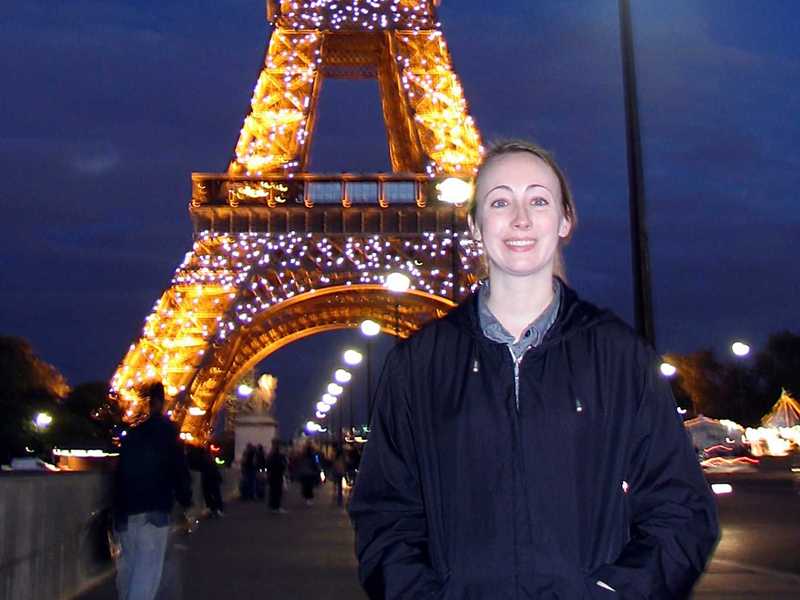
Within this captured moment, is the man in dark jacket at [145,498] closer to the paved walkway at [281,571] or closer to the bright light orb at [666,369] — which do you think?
the paved walkway at [281,571]

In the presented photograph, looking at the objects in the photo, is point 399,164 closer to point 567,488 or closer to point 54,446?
point 54,446

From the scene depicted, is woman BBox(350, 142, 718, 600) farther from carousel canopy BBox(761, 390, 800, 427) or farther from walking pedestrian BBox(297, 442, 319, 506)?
carousel canopy BBox(761, 390, 800, 427)

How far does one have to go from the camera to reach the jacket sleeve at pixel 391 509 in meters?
2.97

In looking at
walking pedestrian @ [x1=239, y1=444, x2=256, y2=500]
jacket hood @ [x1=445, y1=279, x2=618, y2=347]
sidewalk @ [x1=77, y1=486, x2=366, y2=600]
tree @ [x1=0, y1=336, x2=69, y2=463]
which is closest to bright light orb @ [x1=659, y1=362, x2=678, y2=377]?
jacket hood @ [x1=445, y1=279, x2=618, y2=347]

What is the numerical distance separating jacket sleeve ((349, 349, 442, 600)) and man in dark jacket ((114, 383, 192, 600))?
5.32 metres

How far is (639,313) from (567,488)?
778cm

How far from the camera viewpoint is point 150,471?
8.37m

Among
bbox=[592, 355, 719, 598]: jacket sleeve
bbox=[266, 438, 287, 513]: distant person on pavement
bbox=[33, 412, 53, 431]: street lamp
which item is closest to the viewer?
bbox=[592, 355, 719, 598]: jacket sleeve

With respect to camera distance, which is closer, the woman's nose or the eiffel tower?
the woman's nose

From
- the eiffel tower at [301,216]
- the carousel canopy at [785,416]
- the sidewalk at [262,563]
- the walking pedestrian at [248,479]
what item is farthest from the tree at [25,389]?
the carousel canopy at [785,416]

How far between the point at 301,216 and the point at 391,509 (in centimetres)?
4248

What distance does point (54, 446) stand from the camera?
43500mm

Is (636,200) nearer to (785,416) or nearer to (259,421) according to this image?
(259,421)

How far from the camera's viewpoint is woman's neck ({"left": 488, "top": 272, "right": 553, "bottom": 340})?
11.0 ft
